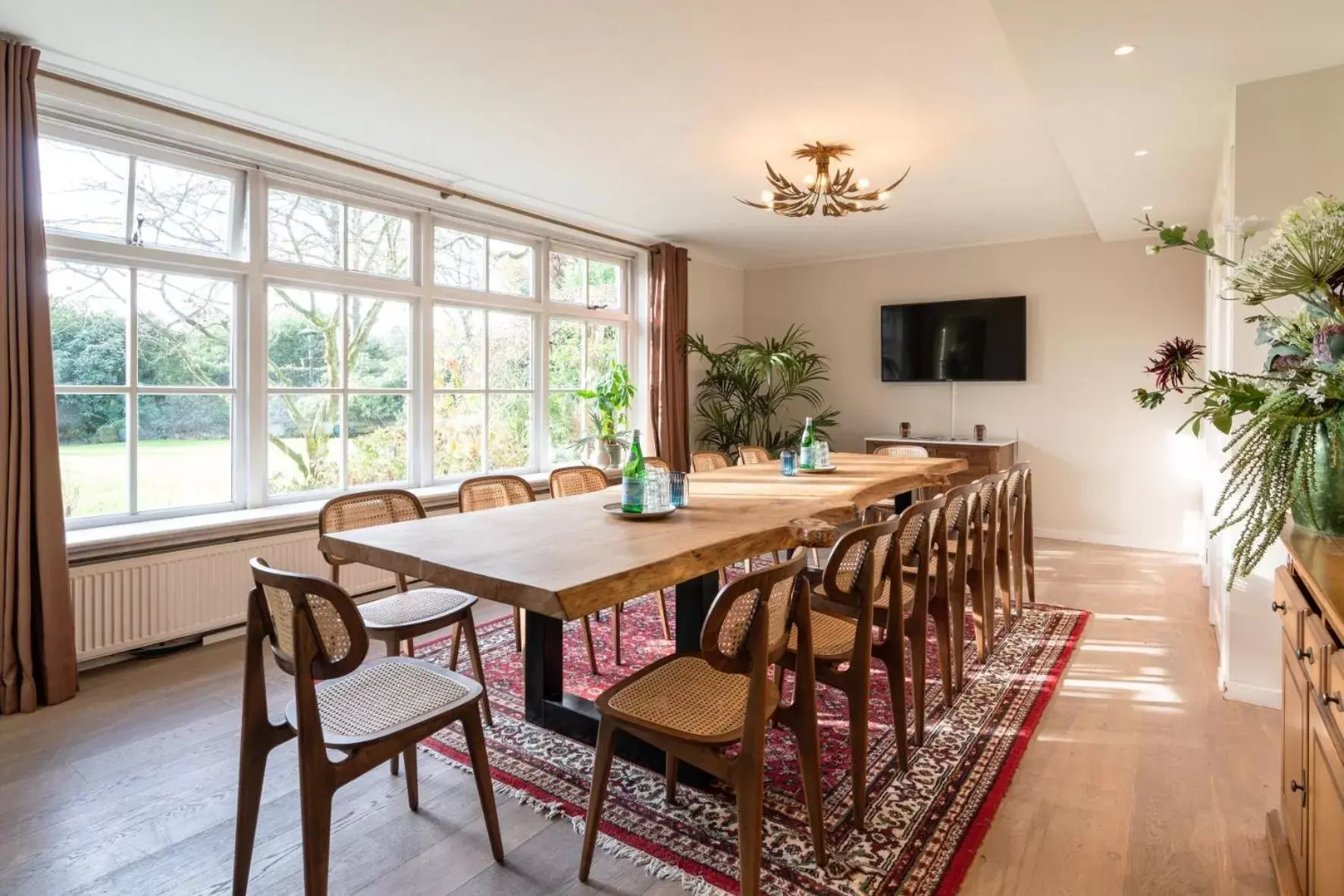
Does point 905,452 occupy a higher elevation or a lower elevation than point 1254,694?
higher

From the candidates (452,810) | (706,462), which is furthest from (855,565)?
(706,462)

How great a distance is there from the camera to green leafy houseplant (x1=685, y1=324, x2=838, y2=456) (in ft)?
21.9

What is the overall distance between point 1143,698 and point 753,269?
18.2ft

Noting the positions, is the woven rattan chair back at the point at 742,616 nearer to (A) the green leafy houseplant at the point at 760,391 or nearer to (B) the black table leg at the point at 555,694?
(B) the black table leg at the point at 555,694

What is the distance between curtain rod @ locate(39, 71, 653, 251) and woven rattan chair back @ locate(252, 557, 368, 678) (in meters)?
2.79

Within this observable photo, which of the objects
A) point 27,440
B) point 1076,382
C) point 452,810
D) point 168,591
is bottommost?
point 452,810

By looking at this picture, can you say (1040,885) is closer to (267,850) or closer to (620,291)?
(267,850)

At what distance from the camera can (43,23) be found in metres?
2.65

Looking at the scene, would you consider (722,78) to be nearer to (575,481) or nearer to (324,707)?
(575,481)

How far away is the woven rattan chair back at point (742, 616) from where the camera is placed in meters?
1.49

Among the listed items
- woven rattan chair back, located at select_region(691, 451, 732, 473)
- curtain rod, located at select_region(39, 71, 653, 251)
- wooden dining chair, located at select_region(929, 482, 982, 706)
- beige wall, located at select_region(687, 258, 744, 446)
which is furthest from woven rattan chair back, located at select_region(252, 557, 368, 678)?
beige wall, located at select_region(687, 258, 744, 446)

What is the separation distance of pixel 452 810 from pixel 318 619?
2.91ft

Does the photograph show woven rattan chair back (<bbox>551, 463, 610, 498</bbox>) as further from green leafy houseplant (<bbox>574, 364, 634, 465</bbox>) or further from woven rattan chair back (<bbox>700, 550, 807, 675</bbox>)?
green leafy houseplant (<bbox>574, 364, 634, 465</bbox>)

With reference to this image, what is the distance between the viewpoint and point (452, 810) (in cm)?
209
